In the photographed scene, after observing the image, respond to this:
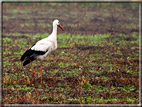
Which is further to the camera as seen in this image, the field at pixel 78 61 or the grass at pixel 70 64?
the grass at pixel 70 64

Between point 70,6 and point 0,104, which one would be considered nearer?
point 0,104

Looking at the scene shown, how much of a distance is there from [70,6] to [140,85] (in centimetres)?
1389

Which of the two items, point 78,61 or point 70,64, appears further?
point 78,61

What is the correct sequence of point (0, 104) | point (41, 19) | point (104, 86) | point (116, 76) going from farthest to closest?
1. point (41, 19)
2. point (116, 76)
3. point (104, 86)
4. point (0, 104)

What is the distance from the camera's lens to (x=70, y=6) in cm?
1873

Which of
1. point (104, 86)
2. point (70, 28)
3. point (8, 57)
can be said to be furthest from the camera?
point (70, 28)

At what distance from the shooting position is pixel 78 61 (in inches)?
303

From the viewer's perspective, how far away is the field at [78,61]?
5.20 m

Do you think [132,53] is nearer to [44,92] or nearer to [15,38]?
[44,92]

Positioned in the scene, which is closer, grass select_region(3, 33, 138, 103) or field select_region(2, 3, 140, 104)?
field select_region(2, 3, 140, 104)

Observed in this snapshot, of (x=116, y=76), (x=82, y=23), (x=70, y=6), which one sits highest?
(x=70, y=6)

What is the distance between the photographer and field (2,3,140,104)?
5203 mm

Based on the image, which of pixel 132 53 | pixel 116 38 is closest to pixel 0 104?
pixel 132 53

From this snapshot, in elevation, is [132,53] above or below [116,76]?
above
